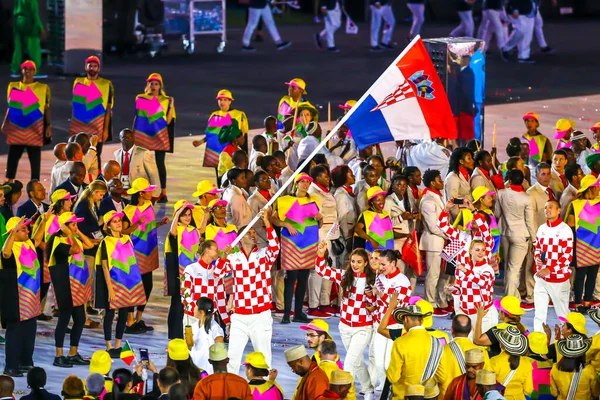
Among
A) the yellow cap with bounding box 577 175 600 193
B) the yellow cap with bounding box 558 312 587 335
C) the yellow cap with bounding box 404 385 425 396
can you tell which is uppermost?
the yellow cap with bounding box 577 175 600 193

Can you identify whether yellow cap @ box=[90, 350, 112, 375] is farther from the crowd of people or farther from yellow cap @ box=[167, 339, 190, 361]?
yellow cap @ box=[167, 339, 190, 361]

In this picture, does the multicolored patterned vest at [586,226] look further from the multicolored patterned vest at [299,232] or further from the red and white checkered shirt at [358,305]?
the red and white checkered shirt at [358,305]

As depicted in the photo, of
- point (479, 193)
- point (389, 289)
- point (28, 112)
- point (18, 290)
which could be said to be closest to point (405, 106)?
point (479, 193)

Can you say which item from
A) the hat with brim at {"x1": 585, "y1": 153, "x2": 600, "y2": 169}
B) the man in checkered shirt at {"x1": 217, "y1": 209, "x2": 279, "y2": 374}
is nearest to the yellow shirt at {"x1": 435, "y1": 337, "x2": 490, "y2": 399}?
the man in checkered shirt at {"x1": 217, "y1": 209, "x2": 279, "y2": 374}

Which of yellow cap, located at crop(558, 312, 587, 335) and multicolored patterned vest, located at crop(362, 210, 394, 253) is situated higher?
yellow cap, located at crop(558, 312, 587, 335)

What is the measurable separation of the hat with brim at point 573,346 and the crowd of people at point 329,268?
2 cm

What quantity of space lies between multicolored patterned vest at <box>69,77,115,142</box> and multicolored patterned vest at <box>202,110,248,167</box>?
1818 millimetres

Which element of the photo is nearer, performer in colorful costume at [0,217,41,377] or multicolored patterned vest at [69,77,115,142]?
performer in colorful costume at [0,217,41,377]

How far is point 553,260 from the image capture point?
546 inches

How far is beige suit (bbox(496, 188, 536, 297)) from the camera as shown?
585 inches

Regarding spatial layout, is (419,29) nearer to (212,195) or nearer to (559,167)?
(559,167)

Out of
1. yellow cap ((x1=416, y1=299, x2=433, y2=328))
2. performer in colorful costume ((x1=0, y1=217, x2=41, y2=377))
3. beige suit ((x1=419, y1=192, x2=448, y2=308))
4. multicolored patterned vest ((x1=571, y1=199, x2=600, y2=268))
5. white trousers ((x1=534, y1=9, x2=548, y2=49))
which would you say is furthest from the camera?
white trousers ((x1=534, y1=9, x2=548, y2=49))

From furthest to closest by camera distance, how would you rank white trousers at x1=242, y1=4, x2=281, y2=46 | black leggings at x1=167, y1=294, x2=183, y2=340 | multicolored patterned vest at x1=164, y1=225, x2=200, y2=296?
white trousers at x1=242, y1=4, x2=281, y2=46
black leggings at x1=167, y1=294, x2=183, y2=340
multicolored patterned vest at x1=164, y1=225, x2=200, y2=296

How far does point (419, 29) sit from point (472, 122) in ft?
64.8
